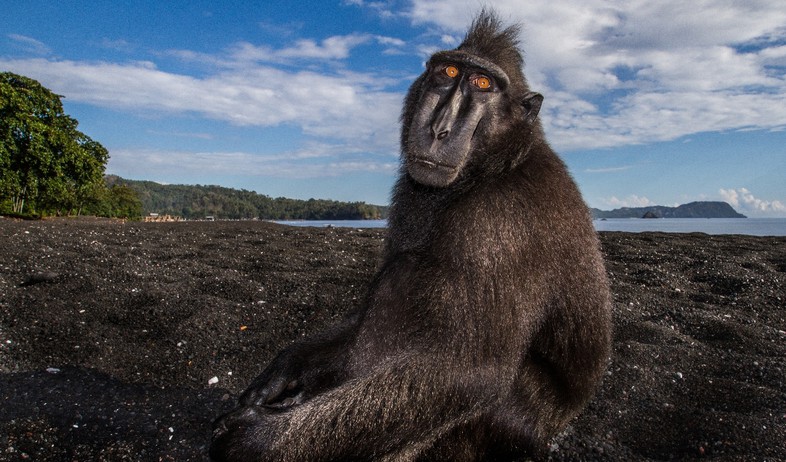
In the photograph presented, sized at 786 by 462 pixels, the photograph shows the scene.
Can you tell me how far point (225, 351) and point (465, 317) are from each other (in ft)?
10.7

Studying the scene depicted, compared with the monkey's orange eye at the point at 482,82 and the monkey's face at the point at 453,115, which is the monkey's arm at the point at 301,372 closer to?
the monkey's face at the point at 453,115

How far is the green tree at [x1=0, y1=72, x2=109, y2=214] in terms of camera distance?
30828 mm

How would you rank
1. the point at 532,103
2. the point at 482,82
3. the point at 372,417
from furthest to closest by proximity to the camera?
the point at 532,103, the point at 482,82, the point at 372,417

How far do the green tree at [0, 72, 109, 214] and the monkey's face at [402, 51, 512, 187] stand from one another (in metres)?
34.5

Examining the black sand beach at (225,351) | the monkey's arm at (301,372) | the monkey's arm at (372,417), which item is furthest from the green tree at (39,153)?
the monkey's arm at (372,417)

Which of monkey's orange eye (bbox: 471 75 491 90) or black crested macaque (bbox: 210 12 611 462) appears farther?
monkey's orange eye (bbox: 471 75 491 90)

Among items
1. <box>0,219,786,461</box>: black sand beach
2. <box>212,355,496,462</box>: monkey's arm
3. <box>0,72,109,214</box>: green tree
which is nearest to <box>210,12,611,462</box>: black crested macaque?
<box>212,355,496,462</box>: monkey's arm

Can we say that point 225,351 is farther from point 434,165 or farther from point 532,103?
point 532,103

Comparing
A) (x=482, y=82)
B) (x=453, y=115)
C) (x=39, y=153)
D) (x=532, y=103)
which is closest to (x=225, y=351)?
(x=453, y=115)

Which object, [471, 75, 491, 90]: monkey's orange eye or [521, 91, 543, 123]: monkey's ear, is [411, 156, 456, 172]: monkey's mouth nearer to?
[471, 75, 491, 90]: monkey's orange eye

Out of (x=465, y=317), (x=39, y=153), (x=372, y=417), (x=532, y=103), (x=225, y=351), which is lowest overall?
(x=225, y=351)

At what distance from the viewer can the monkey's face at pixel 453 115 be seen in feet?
10.5

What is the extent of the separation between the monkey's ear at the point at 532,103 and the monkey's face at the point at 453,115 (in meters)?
0.19

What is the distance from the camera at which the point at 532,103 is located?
3.71m
